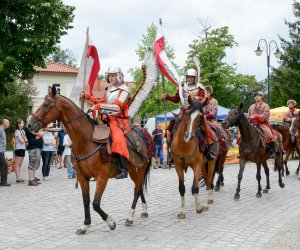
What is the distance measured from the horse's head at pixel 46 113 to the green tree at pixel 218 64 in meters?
35.2

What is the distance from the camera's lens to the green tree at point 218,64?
1678 inches

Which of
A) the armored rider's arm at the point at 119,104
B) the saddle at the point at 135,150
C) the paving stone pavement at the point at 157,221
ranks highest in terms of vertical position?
the armored rider's arm at the point at 119,104

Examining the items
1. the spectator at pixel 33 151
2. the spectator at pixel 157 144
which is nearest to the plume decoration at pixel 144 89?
the spectator at pixel 33 151

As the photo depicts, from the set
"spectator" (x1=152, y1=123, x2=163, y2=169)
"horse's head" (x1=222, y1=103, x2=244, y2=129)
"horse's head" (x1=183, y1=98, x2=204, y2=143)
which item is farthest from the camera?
"spectator" (x1=152, y1=123, x2=163, y2=169)

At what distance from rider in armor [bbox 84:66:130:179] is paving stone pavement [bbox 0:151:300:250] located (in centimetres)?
123

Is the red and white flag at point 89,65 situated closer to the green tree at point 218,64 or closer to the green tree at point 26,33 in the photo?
the green tree at point 26,33

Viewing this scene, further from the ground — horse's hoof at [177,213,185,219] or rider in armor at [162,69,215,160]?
rider in armor at [162,69,215,160]

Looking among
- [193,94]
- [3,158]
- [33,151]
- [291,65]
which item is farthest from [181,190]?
[291,65]

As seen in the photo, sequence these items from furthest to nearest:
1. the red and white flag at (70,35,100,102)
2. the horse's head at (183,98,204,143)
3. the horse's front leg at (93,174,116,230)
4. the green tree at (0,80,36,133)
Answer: the green tree at (0,80,36,133)
the red and white flag at (70,35,100,102)
the horse's head at (183,98,204,143)
the horse's front leg at (93,174,116,230)

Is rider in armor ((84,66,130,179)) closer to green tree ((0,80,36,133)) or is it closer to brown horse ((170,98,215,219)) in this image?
brown horse ((170,98,215,219))

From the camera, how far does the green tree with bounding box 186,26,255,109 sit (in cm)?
4262

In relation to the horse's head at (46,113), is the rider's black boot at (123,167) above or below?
below

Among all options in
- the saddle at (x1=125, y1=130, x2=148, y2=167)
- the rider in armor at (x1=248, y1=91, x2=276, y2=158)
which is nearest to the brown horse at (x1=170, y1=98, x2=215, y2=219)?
the saddle at (x1=125, y1=130, x2=148, y2=167)

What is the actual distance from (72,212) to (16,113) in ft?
121
